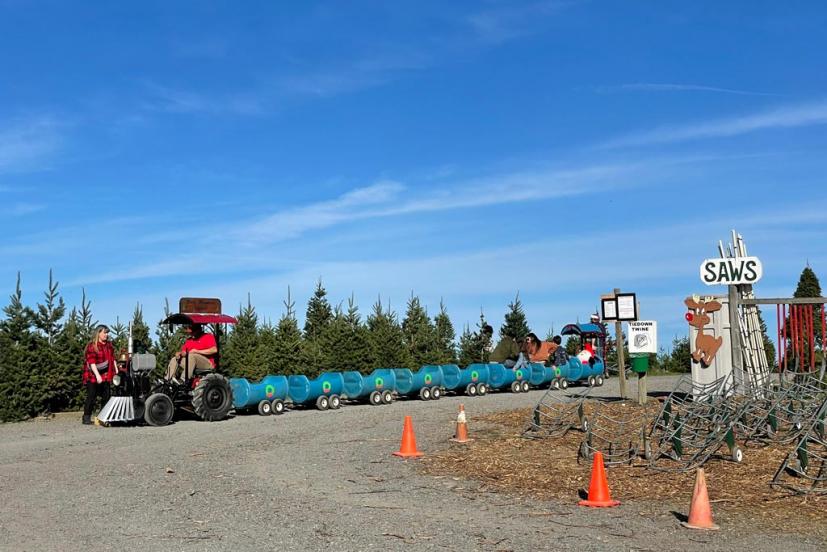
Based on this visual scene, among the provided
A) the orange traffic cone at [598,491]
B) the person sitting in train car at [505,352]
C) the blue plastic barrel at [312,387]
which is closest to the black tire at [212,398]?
the blue plastic barrel at [312,387]

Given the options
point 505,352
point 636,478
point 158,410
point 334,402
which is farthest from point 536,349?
point 636,478

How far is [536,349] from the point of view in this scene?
29375 millimetres

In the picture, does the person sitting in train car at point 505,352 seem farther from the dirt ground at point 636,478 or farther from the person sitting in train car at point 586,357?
the dirt ground at point 636,478

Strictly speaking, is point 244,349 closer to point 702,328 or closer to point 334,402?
point 334,402

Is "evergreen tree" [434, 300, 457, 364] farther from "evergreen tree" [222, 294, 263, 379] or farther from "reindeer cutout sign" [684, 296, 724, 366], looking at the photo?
"reindeer cutout sign" [684, 296, 724, 366]

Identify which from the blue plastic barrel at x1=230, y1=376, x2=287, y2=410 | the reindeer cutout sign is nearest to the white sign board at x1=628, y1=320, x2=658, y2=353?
the reindeer cutout sign

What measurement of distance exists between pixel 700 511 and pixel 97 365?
13951 millimetres

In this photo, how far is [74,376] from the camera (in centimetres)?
2148

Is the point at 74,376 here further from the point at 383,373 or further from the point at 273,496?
the point at 273,496

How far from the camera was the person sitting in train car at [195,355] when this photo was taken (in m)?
19.1

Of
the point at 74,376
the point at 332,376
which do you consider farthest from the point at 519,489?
the point at 74,376

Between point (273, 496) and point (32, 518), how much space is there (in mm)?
2508

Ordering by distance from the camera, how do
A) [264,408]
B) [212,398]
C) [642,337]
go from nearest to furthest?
[642,337] → [212,398] → [264,408]

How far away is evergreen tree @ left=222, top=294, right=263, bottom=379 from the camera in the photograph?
87.6ft
